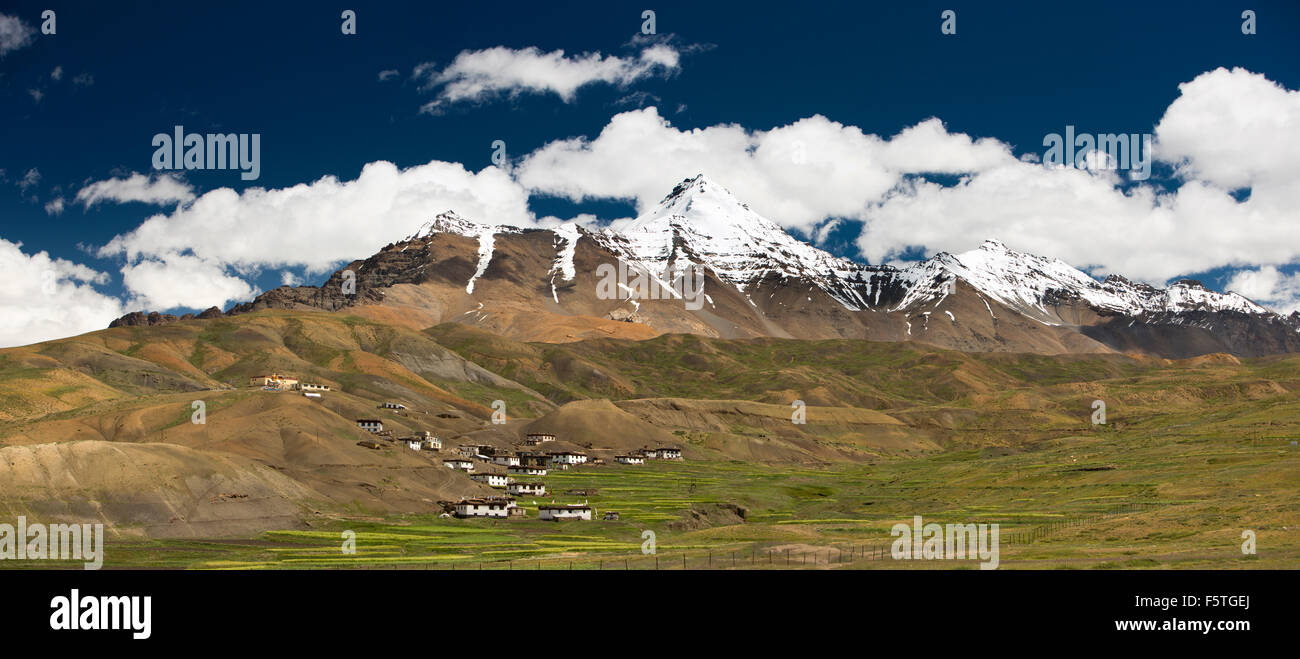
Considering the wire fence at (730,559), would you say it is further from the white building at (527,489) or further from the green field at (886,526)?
the white building at (527,489)

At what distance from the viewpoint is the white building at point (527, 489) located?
18188cm

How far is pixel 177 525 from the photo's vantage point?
127 m

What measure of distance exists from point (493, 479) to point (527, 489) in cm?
983

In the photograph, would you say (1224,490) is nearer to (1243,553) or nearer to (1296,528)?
(1296,528)

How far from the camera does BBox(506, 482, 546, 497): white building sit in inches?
7160

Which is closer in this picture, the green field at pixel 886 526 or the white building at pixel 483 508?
the green field at pixel 886 526

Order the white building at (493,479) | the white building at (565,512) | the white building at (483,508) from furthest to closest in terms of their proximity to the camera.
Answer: the white building at (493,479)
the white building at (483,508)
the white building at (565,512)

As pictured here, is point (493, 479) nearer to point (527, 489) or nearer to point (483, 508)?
point (527, 489)

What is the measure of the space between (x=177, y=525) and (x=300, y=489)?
23405mm

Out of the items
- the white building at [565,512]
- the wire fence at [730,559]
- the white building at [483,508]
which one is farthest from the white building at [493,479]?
the wire fence at [730,559]

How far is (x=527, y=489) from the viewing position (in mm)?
183250

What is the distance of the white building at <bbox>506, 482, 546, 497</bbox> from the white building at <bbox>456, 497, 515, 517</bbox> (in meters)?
24.7

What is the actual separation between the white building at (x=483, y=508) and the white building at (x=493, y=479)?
32.2m
